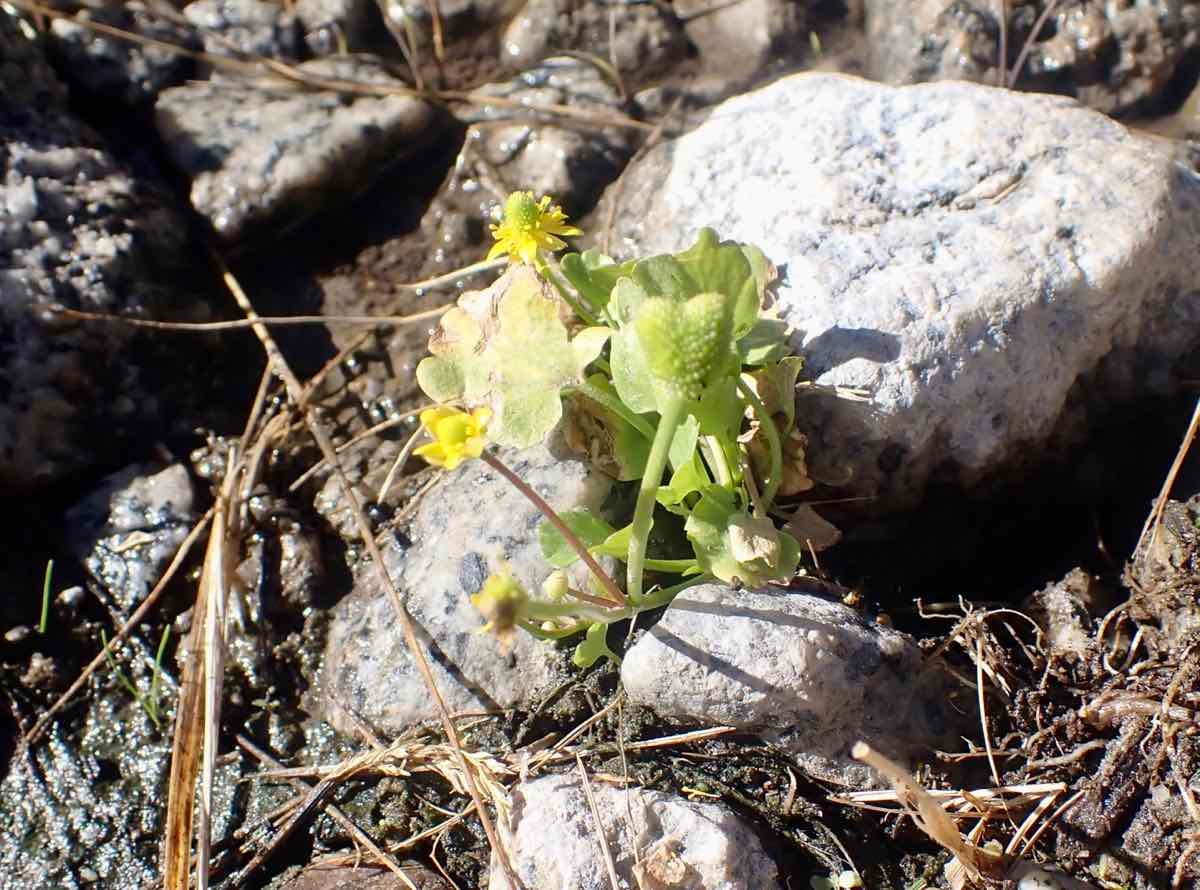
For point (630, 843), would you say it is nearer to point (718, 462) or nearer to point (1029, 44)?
point (718, 462)

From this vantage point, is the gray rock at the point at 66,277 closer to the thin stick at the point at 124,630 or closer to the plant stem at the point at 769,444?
the thin stick at the point at 124,630

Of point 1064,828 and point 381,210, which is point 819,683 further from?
point 381,210

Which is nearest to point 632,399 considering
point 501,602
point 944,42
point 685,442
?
point 685,442

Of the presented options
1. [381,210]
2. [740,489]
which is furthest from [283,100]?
[740,489]

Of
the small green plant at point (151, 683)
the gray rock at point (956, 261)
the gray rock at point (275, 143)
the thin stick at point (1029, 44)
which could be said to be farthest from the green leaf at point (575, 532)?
the thin stick at point (1029, 44)

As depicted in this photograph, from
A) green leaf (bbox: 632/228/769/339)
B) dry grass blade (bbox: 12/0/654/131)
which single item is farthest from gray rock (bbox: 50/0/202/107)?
green leaf (bbox: 632/228/769/339)

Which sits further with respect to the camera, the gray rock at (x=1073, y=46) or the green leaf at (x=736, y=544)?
the gray rock at (x=1073, y=46)

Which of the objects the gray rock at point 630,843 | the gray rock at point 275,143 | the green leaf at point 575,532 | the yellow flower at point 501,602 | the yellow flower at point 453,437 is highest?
the gray rock at point 275,143

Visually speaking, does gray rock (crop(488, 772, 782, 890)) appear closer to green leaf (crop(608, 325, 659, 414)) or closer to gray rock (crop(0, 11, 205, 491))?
green leaf (crop(608, 325, 659, 414))
